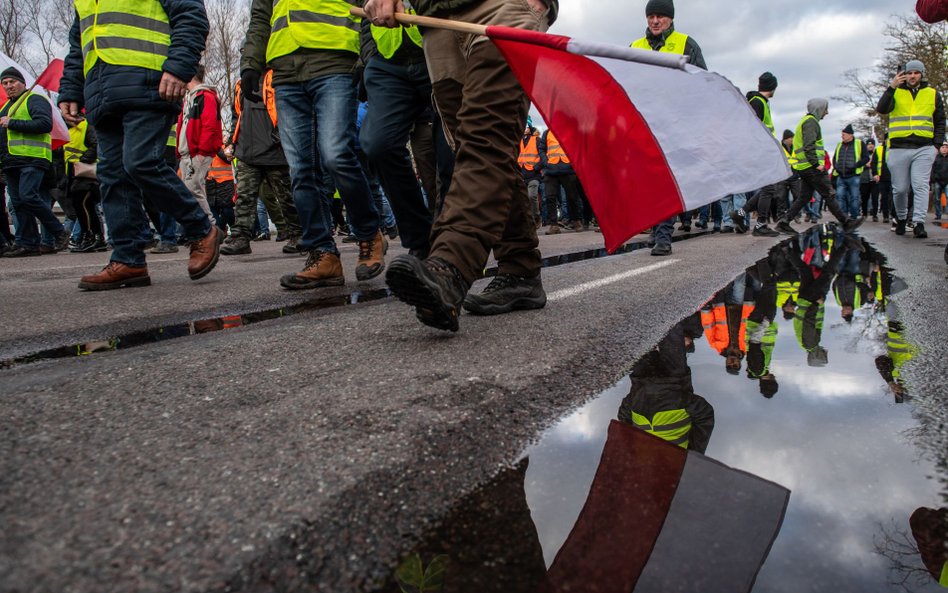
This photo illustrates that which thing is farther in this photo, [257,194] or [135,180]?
[257,194]

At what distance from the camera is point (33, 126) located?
7.53 meters

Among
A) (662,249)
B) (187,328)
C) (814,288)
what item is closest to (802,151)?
(662,249)

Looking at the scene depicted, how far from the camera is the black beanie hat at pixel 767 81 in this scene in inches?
357

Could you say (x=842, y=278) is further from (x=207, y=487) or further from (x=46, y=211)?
(x=46, y=211)

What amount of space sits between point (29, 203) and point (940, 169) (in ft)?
62.2

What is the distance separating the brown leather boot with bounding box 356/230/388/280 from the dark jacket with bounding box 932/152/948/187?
16.8m

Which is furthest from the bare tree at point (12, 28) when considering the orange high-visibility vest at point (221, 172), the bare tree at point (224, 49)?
the orange high-visibility vest at point (221, 172)

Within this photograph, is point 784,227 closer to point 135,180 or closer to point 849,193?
point 849,193

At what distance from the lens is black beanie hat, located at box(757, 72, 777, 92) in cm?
906

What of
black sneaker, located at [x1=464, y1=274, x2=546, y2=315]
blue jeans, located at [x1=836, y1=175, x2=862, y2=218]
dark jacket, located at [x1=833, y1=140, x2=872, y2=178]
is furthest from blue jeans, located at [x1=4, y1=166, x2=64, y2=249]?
blue jeans, located at [x1=836, y1=175, x2=862, y2=218]

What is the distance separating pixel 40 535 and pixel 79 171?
8.81 meters

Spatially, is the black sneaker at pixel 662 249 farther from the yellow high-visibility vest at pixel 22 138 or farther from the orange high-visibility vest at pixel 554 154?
the yellow high-visibility vest at pixel 22 138

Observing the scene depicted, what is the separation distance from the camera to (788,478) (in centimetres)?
119

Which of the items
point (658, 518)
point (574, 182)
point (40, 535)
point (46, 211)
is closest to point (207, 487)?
point (40, 535)
